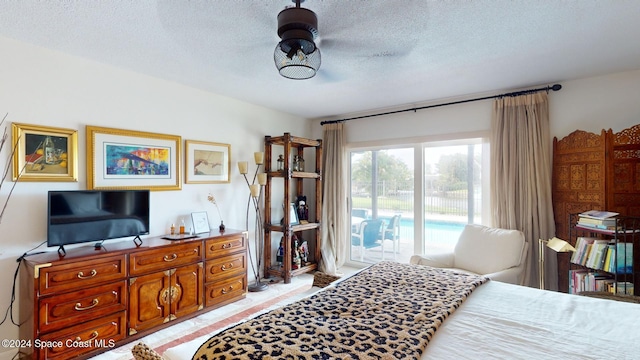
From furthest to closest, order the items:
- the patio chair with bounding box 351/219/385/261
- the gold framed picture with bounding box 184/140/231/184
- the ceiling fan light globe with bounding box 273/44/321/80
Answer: the patio chair with bounding box 351/219/385/261, the gold framed picture with bounding box 184/140/231/184, the ceiling fan light globe with bounding box 273/44/321/80

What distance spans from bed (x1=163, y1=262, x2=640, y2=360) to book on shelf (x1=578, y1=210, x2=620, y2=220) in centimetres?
106

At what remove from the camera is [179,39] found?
7.23 feet

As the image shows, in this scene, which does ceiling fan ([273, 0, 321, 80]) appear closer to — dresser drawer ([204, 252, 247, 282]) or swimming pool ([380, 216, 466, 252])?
dresser drawer ([204, 252, 247, 282])

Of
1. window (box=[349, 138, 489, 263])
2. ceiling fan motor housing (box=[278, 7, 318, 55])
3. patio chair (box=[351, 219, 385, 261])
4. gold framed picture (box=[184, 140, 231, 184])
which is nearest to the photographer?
ceiling fan motor housing (box=[278, 7, 318, 55])

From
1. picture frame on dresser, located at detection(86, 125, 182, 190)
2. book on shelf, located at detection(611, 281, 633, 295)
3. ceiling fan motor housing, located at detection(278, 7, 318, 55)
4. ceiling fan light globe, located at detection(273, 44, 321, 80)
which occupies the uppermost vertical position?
ceiling fan motor housing, located at detection(278, 7, 318, 55)

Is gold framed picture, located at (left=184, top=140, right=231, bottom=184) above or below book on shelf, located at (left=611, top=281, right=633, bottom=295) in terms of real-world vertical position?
above

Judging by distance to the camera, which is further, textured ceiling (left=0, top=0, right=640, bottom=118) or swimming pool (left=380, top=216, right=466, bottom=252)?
swimming pool (left=380, top=216, right=466, bottom=252)

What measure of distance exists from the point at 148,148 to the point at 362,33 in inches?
92.9

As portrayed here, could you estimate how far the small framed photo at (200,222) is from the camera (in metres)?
3.28

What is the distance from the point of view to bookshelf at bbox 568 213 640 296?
2414mm

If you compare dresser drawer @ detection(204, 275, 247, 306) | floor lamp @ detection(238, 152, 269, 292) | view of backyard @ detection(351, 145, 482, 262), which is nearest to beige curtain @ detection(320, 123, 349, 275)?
view of backyard @ detection(351, 145, 482, 262)

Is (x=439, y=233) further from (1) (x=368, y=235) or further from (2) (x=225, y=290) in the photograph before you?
(2) (x=225, y=290)

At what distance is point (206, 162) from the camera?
3.57 meters

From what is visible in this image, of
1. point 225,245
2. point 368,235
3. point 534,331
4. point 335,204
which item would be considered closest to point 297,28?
point 534,331
